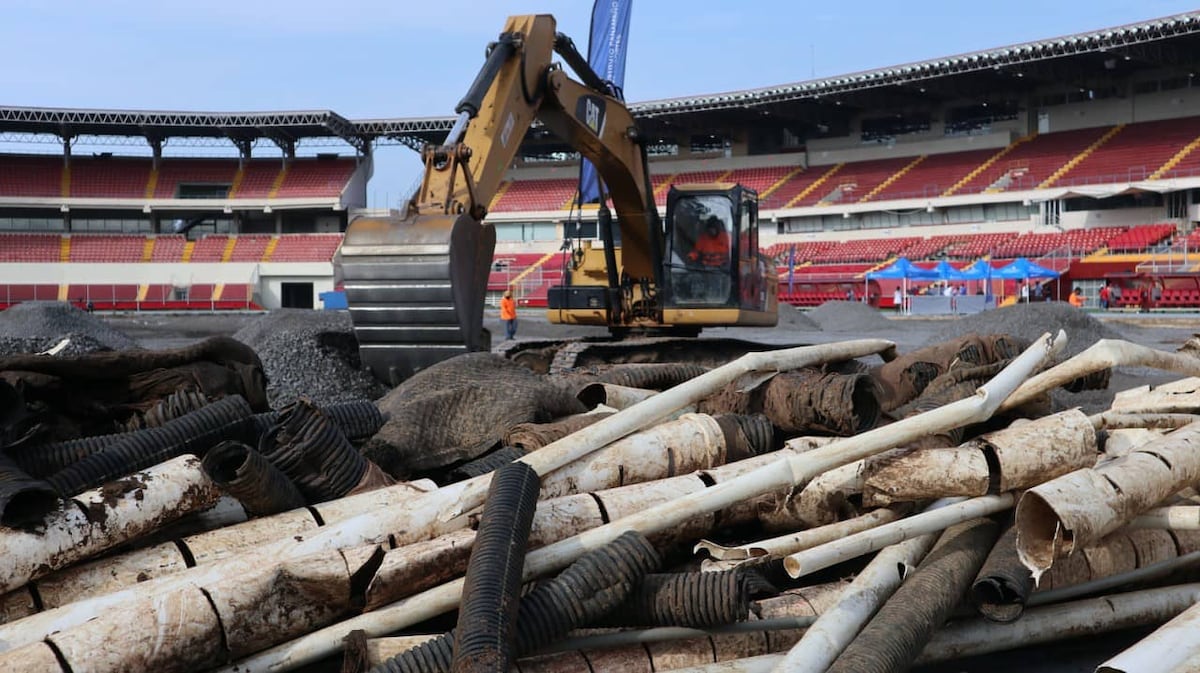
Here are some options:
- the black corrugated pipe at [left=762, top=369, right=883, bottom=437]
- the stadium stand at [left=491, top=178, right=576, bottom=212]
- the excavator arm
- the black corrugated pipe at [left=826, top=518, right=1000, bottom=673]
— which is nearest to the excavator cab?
the excavator arm

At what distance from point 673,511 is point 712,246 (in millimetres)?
8868

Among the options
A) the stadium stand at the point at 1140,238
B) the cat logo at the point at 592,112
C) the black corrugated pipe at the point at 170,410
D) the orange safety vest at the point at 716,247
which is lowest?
the black corrugated pipe at the point at 170,410

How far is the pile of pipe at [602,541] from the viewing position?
8.74ft

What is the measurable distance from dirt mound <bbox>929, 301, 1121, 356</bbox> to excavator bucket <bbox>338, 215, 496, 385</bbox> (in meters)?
8.56

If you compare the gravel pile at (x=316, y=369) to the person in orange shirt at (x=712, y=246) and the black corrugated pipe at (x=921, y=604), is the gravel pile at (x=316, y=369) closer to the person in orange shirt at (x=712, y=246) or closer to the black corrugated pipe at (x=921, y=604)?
the person in orange shirt at (x=712, y=246)

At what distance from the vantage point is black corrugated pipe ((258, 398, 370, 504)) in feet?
11.7

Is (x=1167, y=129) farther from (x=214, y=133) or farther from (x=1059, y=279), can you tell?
(x=214, y=133)

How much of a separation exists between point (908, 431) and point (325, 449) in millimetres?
1993

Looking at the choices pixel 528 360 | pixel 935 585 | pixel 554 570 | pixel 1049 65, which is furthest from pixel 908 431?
pixel 1049 65

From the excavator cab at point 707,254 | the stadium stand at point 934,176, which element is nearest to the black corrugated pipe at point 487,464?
the excavator cab at point 707,254

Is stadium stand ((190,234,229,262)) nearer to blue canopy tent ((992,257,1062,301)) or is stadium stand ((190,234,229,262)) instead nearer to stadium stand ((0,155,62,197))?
stadium stand ((0,155,62,197))

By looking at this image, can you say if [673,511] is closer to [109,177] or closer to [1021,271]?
[1021,271]

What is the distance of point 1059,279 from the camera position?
3591cm

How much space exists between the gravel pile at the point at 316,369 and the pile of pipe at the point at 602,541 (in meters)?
4.10
